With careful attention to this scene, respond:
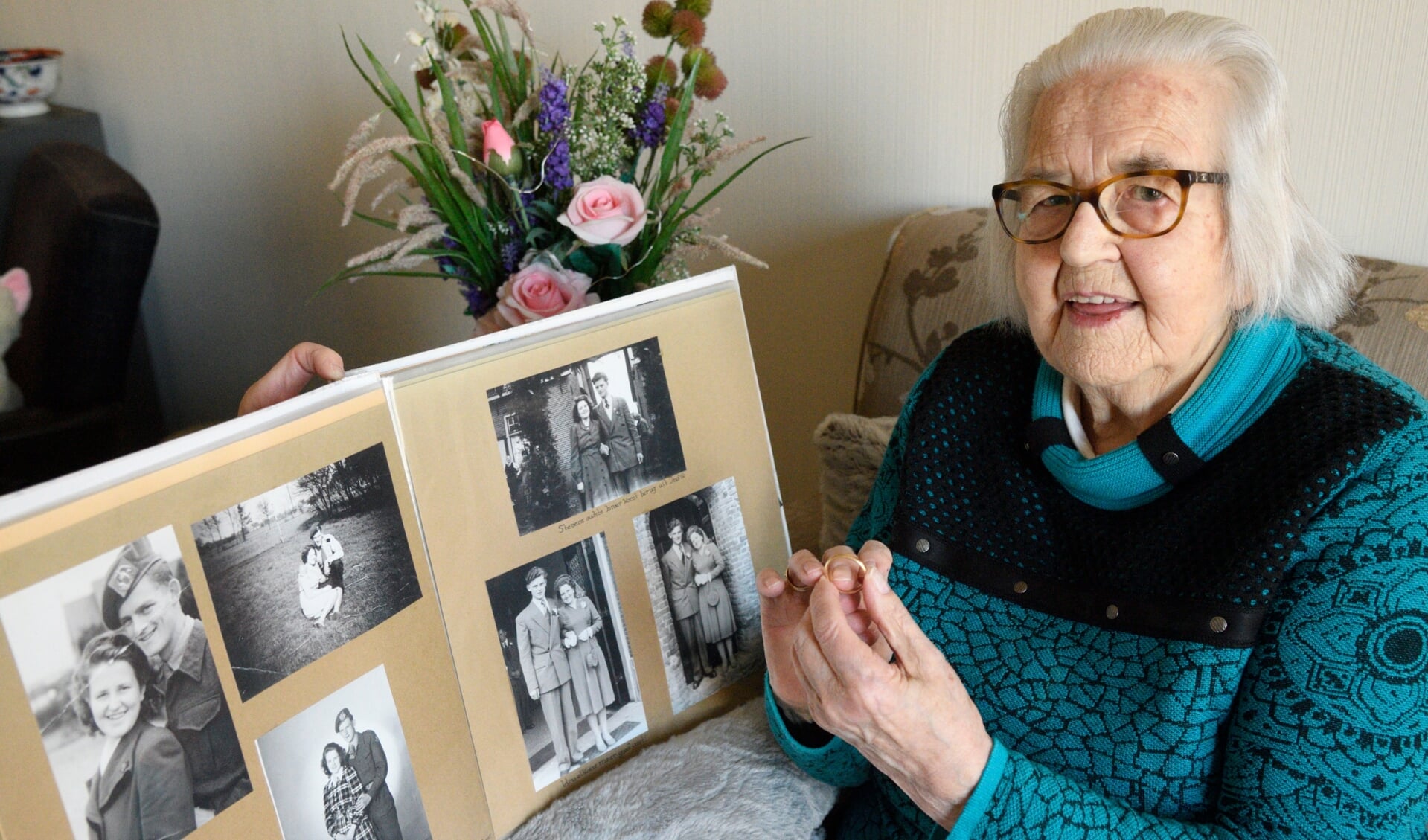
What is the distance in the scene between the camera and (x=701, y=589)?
1.00m

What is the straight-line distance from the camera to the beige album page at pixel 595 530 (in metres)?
0.83

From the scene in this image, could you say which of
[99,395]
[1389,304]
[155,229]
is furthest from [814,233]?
[99,395]

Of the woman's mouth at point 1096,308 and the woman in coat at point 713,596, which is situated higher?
the woman's mouth at point 1096,308

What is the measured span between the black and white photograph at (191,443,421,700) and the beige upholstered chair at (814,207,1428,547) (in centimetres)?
65

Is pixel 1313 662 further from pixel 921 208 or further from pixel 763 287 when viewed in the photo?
pixel 763 287

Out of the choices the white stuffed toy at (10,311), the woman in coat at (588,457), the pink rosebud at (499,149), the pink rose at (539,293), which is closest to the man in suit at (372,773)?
the woman in coat at (588,457)

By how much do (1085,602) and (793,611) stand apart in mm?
258

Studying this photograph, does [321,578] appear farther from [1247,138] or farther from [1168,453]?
[1247,138]

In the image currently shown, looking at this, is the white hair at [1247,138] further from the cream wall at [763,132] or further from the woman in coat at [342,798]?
the woman in coat at [342,798]

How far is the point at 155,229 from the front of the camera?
2197mm

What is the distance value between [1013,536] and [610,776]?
43 cm

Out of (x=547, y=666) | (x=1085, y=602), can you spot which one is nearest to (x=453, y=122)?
(x=547, y=666)

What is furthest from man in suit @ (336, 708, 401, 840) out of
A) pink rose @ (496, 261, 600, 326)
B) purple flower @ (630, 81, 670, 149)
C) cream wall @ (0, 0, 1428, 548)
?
cream wall @ (0, 0, 1428, 548)

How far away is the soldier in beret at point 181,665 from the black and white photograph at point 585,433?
28 cm
